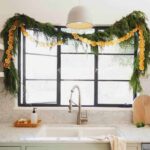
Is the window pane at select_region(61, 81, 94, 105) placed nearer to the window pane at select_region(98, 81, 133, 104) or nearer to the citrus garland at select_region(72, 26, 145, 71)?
the window pane at select_region(98, 81, 133, 104)

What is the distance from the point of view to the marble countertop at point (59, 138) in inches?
109

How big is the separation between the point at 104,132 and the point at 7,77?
1364 mm

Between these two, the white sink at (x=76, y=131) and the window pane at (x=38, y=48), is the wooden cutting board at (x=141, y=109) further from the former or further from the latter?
the window pane at (x=38, y=48)

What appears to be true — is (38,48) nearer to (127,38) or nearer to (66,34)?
(66,34)

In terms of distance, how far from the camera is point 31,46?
367 centimetres

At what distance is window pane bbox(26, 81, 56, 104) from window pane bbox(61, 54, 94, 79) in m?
0.23

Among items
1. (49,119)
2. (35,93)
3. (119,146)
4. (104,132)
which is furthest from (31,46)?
(119,146)

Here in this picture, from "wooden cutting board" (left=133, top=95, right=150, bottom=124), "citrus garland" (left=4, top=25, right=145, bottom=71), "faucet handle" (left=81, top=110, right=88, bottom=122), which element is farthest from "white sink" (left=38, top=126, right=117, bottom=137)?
"citrus garland" (left=4, top=25, right=145, bottom=71)

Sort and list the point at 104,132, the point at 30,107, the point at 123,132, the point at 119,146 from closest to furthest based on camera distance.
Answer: the point at 119,146
the point at 123,132
the point at 104,132
the point at 30,107

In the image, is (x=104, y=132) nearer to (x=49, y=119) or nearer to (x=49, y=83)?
(x=49, y=119)

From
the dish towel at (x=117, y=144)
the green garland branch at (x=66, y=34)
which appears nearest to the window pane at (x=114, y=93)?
the green garland branch at (x=66, y=34)

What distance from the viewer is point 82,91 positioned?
3.73m

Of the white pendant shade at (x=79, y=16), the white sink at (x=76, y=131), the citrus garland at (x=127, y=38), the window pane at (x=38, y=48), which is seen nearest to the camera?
the white pendant shade at (x=79, y=16)

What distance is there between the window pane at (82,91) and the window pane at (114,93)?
12 cm
